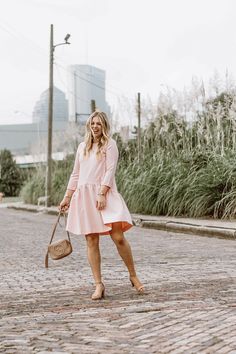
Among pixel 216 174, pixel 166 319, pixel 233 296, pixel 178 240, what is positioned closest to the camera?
pixel 166 319

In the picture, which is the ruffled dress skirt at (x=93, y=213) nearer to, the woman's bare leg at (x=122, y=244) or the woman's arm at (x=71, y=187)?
the woman's bare leg at (x=122, y=244)

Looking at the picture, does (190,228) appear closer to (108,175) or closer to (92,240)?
(92,240)

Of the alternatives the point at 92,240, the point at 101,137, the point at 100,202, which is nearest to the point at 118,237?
the point at 92,240

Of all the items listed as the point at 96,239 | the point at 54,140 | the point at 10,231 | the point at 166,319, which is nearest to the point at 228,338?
the point at 166,319

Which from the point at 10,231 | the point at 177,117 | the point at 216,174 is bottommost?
the point at 10,231

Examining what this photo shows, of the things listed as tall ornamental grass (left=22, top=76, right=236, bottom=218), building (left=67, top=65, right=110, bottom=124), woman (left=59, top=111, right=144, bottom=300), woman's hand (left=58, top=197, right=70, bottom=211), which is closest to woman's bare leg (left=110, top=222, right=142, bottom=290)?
woman (left=59, top=111, right=144, bottom=300)

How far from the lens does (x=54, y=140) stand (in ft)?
138

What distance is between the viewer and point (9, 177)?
5303cm

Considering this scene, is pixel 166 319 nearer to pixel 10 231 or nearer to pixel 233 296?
pixel 233 296

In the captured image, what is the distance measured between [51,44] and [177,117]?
12.2 m

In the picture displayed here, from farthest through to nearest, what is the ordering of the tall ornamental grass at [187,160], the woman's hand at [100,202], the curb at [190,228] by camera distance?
the tall ornamental grass at [187,160] < the curb at [190,228] < the woman's hand at [100,202]

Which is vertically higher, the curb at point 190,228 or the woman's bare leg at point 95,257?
the woman's bare leg at point 95,257

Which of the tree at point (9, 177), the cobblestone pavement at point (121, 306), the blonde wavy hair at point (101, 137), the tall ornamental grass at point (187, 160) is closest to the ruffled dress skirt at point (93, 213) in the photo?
the blonde wavy hair at point (101, 137)

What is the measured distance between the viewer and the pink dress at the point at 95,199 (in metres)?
6.47
